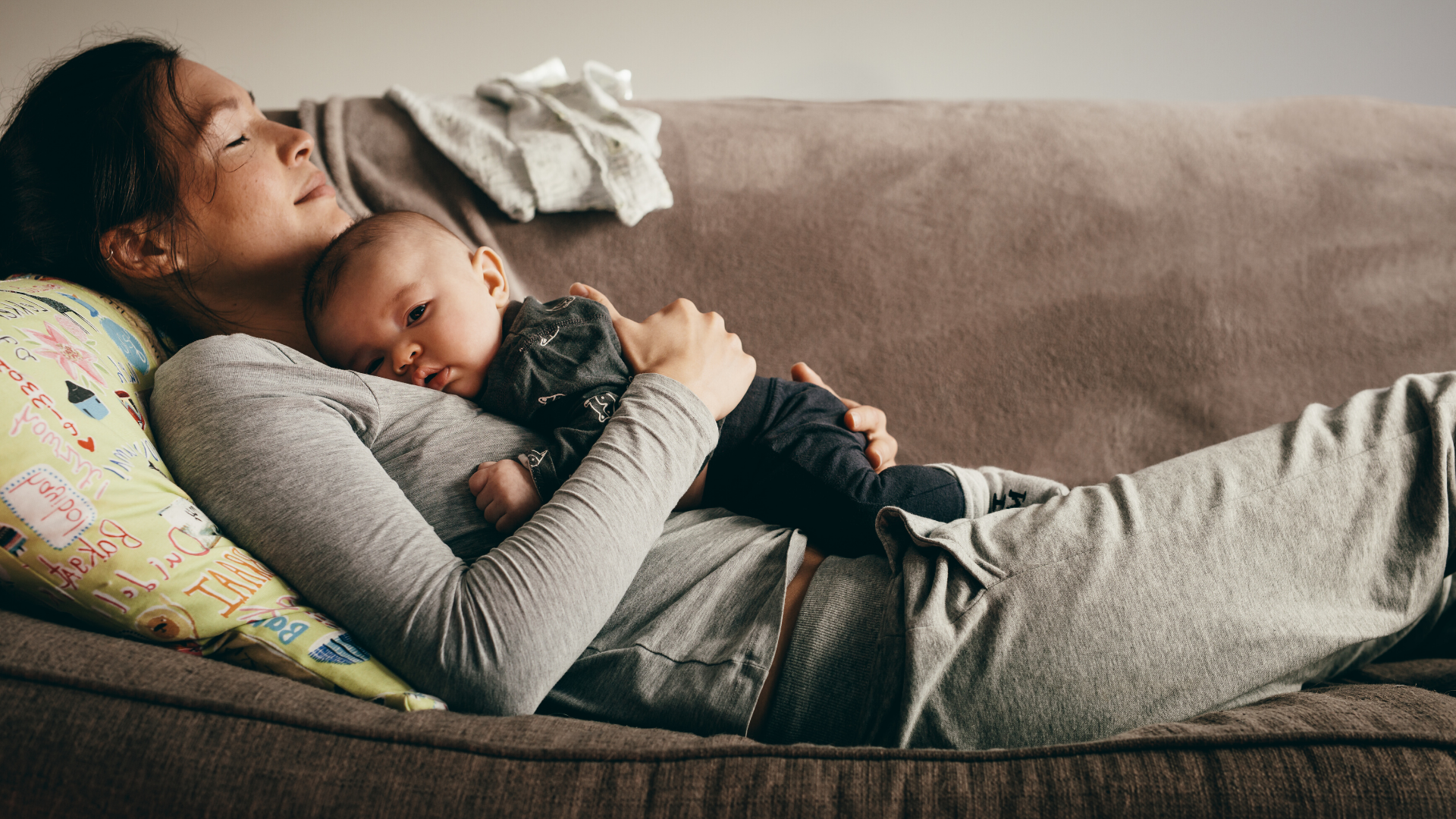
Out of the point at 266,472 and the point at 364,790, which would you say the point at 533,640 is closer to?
the point at 364,790

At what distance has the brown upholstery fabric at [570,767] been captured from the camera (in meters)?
0.55

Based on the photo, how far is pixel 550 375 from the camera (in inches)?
36.0

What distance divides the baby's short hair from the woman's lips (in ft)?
0.30

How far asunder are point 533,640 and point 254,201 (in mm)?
698

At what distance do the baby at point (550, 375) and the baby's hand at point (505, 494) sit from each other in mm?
28

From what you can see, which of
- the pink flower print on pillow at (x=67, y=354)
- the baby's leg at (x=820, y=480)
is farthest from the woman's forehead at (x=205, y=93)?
the baby's leg at (x=820, y=480)

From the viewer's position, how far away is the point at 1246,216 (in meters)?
1.36

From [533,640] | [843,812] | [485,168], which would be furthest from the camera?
[485,168]

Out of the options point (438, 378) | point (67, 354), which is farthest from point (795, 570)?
point (67, 354)

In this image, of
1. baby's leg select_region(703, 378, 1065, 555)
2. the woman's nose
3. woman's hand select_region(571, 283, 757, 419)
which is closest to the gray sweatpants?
baby's leg select_region(703, 378, 1065, 555)

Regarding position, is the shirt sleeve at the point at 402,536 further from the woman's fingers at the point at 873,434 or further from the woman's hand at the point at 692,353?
the woman's fingers at the point at 873,434

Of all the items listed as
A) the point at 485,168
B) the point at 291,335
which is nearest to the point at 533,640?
the point at 291,335

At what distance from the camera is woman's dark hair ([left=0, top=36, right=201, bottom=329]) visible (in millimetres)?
909

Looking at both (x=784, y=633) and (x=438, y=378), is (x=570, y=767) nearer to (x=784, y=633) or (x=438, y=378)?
(x=784, y=633)
